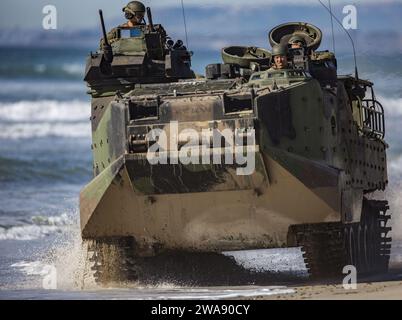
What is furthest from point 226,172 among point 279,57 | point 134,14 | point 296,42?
point 134,14

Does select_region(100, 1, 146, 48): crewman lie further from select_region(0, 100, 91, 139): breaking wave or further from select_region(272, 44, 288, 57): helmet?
select_region(0, 100, 91, 139): breaking wave

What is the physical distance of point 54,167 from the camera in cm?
4222

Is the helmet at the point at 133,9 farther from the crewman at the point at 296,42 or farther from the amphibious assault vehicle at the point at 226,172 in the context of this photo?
the amphibious assault vehicle at the point at 226,172

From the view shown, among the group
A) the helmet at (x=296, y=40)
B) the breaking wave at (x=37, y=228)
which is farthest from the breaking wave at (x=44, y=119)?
the helmet at (x=296, y=40)

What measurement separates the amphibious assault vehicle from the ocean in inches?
25.2

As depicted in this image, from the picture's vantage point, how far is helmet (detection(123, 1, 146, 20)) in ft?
75.5

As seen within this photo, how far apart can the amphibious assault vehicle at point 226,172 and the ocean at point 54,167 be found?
0.64m

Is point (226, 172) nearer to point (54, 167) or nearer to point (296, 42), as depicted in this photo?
point (296, 42)

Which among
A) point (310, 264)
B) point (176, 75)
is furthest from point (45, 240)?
point (310, 264)

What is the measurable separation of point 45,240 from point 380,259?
9.43 meters

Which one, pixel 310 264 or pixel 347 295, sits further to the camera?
pixel 310 264
